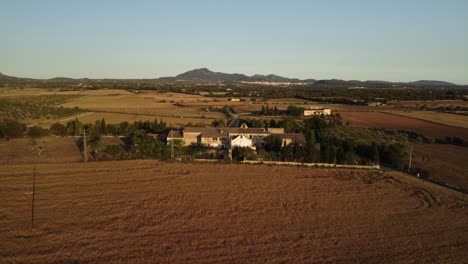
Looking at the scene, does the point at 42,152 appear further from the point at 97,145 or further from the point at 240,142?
the point at 240,142

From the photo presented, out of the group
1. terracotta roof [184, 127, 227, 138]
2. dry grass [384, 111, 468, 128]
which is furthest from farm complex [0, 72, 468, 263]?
dry grass [384, 111, 468, 128]

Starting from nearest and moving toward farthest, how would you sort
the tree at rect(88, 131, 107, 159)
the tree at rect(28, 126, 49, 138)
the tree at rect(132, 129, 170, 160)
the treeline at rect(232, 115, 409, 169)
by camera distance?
1. the treeline at rect(232, 115, 409, 169)
2. the tree at rect(132, 129, 170, 160)
3. the tree at rect(88, 131, 107, 159)
4. the tree at rect(28, 126, 49, 138)

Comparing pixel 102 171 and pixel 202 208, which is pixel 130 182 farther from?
pixel 202 208

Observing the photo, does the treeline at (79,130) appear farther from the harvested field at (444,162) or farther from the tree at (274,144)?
the harvested field at (444,162)

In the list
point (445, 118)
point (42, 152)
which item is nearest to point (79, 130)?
point (42, 152)

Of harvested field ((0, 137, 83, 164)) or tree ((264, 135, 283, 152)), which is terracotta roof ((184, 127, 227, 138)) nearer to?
tree ((264, 135, 283, 152))
